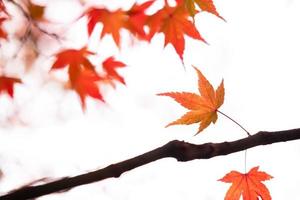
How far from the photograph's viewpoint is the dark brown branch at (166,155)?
1.34ft

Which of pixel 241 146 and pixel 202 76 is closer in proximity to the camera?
pixel 241 146

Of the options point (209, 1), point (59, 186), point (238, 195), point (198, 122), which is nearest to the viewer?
point (59, 186)

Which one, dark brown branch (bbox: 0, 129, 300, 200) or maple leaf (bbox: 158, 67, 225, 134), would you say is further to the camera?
maple leaf (bbox: 158, 67, 225, 134)

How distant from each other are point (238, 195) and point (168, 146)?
57cm

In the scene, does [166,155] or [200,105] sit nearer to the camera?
[166,155]

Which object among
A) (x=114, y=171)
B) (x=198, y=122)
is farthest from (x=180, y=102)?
(x=114, y=171)

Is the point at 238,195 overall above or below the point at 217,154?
below

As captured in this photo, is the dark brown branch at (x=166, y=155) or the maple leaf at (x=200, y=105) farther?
the maple leaf at (x=200, y=105)

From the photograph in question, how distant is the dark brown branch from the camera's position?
0.41m

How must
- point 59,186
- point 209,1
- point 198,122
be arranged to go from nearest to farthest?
point 59,186
point 198,122
point 209,1

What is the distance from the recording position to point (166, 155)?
450mm

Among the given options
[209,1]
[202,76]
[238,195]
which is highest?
[209,1]

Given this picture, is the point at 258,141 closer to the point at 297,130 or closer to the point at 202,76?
the point at 297,130

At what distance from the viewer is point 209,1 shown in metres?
1.08
